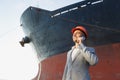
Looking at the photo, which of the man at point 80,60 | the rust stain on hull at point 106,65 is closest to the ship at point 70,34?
the rust stain on hull at point 106,65

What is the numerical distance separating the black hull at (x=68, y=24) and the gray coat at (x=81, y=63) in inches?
216

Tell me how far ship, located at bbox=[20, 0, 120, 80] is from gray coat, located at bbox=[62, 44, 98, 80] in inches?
198

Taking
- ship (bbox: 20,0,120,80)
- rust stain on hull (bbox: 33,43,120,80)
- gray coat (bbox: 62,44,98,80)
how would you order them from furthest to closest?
ship (bbox: 20,0,120,80) < rust stain on hull (bbox: 33,43,120,80) < gray coat (bbox: 62,44,98,80)

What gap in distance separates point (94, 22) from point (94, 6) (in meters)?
0.52

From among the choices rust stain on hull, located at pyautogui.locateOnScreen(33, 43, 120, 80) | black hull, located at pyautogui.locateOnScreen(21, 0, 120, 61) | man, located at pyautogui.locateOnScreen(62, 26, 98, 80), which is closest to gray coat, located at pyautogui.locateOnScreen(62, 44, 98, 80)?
man, located at pyautogui.locateOnScreen(62, 26, 98, 80)

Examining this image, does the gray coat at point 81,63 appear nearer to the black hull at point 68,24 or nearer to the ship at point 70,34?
the ship at point 70,34

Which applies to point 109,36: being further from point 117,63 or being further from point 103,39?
point 117,63

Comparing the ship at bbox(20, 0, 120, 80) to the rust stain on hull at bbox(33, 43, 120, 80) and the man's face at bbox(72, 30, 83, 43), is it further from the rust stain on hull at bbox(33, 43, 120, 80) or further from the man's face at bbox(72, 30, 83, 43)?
the man's face at bbox(72, 30, 83, 43)

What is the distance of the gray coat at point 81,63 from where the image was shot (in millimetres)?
2299

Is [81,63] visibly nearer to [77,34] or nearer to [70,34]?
[77,34]

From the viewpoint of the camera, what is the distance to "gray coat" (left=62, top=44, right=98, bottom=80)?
7.54 ft

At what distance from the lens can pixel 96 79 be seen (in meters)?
7.59

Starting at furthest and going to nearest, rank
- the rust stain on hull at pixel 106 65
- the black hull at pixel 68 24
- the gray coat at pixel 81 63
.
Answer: the black hull at pixel 68 24 → the rust stain on hull at pixel 106 65 → the gray coat at pixel 81 63

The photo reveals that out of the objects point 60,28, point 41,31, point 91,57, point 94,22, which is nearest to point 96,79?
point 94,22
